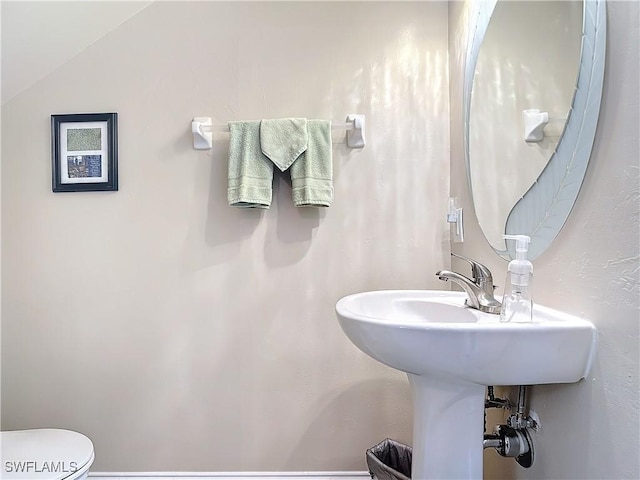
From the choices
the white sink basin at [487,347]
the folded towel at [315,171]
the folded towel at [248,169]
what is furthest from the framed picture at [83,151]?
the white sink basin at [487,347]

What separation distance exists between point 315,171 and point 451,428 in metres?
0.97

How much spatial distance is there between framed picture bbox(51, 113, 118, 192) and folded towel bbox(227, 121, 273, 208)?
511 mm

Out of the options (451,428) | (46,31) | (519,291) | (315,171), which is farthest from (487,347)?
(46,31)

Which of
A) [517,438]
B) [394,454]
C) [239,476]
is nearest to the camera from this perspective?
[517,438]

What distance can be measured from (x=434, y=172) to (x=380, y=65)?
0.49 metres

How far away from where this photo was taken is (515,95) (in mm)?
1031

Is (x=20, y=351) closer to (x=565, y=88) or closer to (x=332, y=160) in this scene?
(x=332, y=160)

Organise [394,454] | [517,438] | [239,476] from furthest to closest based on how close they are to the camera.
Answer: [239,476] → [394,454] → [517,438]

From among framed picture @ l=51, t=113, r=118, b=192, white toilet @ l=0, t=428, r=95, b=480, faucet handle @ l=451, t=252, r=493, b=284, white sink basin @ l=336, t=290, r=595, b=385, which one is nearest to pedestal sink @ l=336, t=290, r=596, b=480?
white sink basin @ l=336, t=290, r=595, b=385

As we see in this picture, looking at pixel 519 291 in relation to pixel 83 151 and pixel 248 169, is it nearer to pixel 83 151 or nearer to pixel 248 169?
pixel 248 169

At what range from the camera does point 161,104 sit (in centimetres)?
164

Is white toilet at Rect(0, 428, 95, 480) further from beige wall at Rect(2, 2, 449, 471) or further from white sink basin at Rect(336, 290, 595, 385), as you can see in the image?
white sink basin at Rect(336, 290, 595, 385)

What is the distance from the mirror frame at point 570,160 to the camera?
75 centimetres

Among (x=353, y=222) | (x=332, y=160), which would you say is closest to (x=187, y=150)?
(x=332, y=160)
